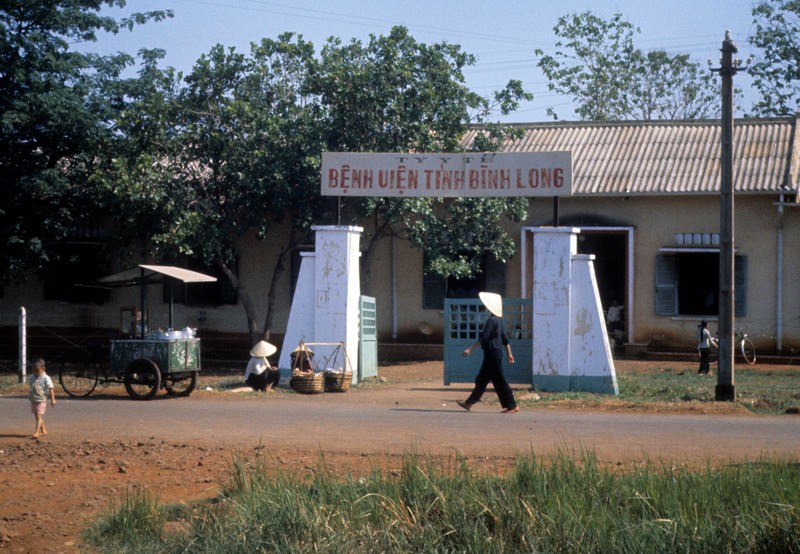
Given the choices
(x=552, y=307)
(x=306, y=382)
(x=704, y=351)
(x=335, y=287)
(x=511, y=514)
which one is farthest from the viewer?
(x=704, y=351)

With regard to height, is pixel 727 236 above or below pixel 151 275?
above

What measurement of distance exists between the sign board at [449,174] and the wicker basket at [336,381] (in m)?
3.26

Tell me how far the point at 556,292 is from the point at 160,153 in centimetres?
1052

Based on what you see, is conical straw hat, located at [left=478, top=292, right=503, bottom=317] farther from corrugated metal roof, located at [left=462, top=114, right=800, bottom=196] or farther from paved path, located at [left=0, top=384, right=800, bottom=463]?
corrugated metal roof, located at [left=462, top=114, right=800, bottom=196]

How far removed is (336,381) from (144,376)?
125 inches

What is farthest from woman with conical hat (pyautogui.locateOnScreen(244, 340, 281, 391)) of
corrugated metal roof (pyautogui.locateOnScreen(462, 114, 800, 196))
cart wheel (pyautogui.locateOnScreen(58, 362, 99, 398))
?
corrugated metal roof (pyautogui.locateOnScreen(462, 114, 800, 196))

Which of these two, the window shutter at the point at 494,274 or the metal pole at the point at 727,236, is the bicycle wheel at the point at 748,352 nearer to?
the window shutter at the point at 494,274

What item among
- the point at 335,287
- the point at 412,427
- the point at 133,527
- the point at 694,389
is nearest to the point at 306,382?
the point at 335,287

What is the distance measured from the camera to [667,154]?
26422mm

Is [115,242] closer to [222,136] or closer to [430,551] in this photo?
[222,136]

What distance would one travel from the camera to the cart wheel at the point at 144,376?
1708 centimetres

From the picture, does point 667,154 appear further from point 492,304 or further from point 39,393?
point 39,393

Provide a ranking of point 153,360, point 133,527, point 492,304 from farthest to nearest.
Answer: point 153,360 < point 492,304 < point 133,527

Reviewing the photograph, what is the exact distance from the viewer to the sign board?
18391 millimetres
